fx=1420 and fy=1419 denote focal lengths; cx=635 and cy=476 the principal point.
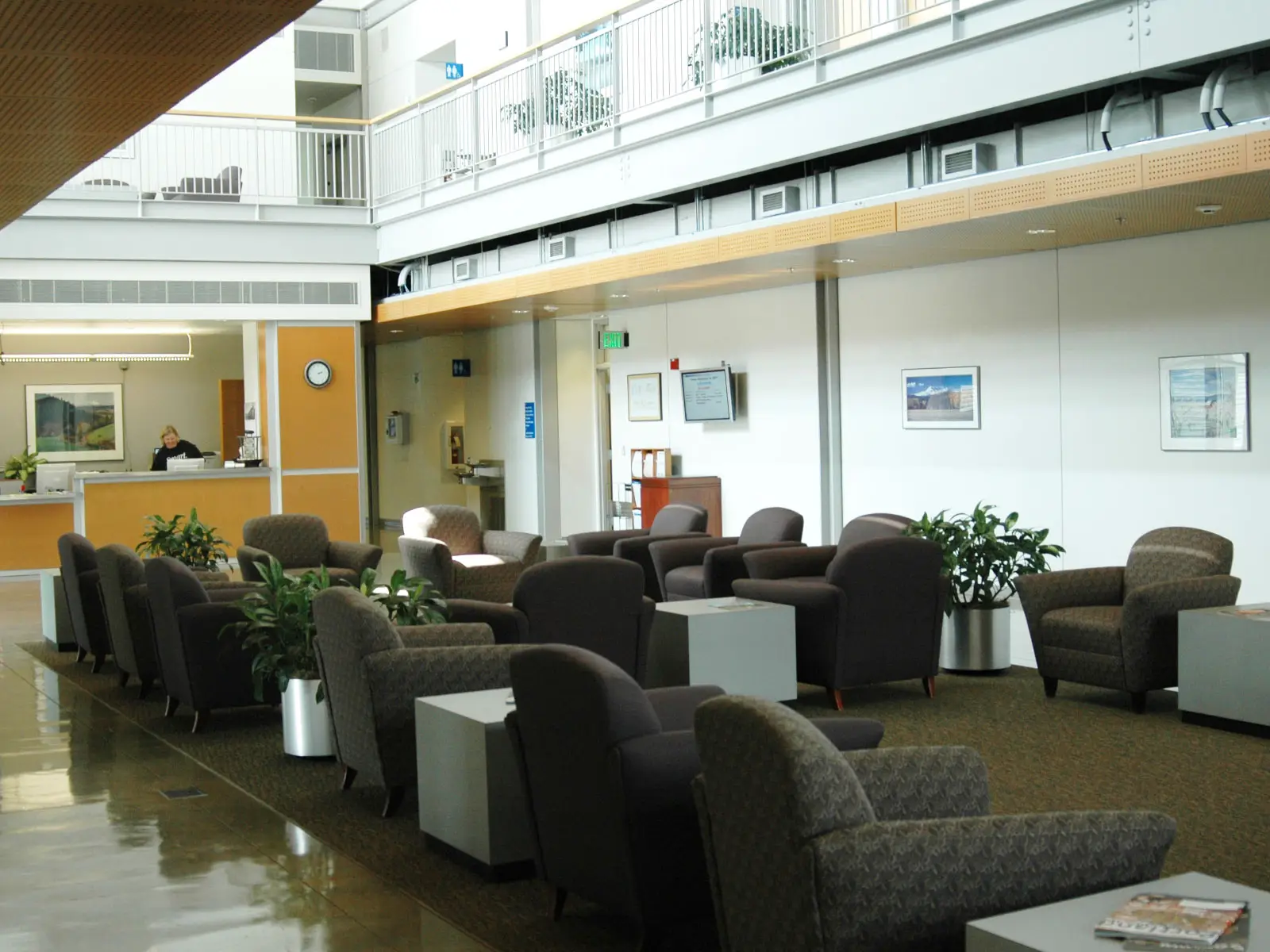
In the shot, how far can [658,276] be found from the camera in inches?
454

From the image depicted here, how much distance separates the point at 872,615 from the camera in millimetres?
7117

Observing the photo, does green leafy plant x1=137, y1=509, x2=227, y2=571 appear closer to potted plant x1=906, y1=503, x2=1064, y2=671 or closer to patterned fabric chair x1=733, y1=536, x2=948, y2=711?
patterned fabric chair x1=733, y1=536, x2=948, y2=711

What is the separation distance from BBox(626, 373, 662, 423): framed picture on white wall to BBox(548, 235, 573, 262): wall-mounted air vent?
1767 millimetres

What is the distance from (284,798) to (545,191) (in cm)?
775

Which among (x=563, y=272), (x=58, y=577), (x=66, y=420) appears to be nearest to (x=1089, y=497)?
(x=563, y=272)

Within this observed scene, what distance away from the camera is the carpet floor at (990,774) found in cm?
429

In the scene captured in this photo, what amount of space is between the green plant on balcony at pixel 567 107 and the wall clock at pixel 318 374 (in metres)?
3.72

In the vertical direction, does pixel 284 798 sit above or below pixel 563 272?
below

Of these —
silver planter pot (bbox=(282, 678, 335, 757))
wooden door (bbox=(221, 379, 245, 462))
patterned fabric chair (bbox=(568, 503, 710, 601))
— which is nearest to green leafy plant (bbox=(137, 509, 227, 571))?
patterned fabric chair (bbox=(568, 503, 710, 601))

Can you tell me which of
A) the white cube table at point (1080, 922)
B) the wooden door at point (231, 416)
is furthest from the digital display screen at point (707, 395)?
the white cube table at point (1080, 922)

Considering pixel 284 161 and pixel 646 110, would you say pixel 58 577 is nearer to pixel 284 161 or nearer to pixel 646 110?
pixel 646 110

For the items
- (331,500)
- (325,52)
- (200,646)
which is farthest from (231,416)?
(200,646)

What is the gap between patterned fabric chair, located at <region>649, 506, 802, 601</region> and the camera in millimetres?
8727

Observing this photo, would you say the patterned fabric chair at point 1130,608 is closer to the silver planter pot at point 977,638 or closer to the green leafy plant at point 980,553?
the green leafy plant at point 980,553
